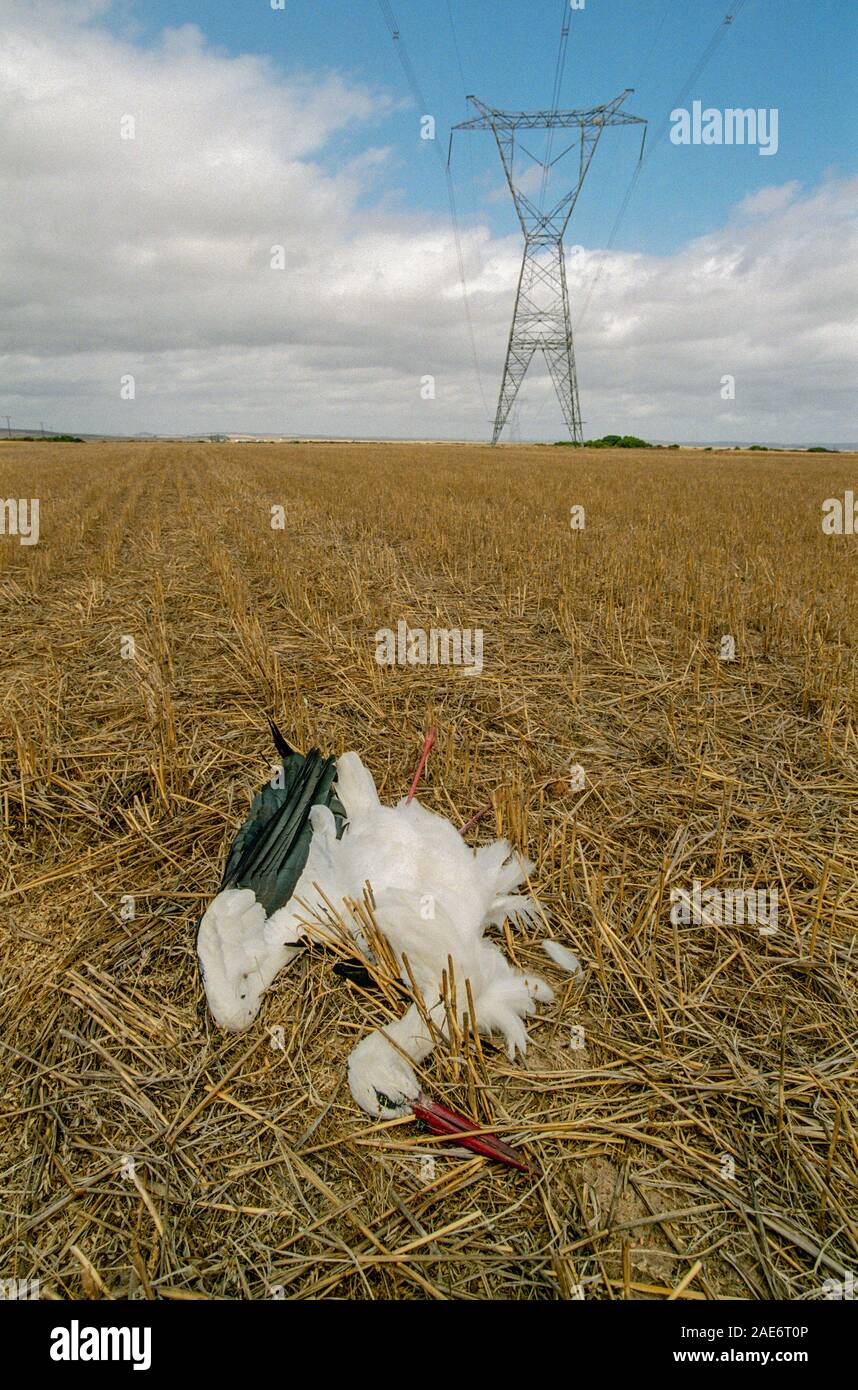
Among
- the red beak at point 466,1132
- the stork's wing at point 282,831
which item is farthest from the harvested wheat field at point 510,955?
the stork's wing at point 282,831

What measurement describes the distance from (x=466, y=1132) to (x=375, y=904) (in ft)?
1.86

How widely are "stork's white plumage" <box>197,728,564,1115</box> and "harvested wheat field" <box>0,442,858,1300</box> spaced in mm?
65

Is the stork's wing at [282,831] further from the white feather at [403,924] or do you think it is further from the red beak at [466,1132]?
the red beak at [466,1132]

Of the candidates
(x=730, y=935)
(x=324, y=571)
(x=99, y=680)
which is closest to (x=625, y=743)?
(x=730, y=935)

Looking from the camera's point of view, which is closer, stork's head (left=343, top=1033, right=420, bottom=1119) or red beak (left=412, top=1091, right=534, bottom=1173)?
red beak (left=412, top=1091, right=534, bottom=1173)

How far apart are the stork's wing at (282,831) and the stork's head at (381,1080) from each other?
0.53 metres

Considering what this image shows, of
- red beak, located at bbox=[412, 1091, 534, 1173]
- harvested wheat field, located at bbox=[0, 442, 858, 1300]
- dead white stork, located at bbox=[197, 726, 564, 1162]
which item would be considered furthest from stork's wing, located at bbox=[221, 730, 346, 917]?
red beak, located at bbox=[412, 1091, 534, 1173]

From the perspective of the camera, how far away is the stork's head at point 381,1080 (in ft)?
4.98

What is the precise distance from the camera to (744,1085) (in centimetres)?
156

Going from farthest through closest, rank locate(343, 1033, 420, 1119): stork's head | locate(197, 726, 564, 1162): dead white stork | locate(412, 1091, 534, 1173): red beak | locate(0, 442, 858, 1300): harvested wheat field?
locate(197, 726, 564, 1162): dead white stork → locate(343, 1033, 420, 1119): stork's head → locate(412, 1091, 534, 1173): red beak → locate(0, 442, 858, 1300): harvested wheat field

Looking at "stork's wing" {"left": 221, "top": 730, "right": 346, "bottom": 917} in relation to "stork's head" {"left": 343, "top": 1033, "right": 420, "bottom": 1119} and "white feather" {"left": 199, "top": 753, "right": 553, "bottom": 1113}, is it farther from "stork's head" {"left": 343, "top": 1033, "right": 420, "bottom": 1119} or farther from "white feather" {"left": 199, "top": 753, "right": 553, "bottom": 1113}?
"stork's head" {"left": 343, "top": 1033, "right": 420, "bottom": 1119}

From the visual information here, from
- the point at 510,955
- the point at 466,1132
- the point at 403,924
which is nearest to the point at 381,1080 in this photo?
the point at 466,1132

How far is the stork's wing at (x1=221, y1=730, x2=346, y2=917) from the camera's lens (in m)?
2.00

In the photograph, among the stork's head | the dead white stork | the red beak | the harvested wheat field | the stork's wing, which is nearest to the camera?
the harvested wheat field
